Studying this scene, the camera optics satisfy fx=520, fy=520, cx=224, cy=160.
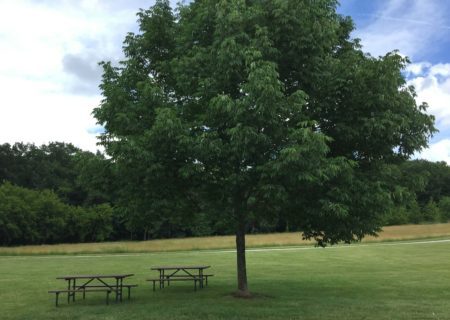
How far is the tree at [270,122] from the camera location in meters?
10.8

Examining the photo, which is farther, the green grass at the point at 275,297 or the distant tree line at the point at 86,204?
the distant tree line at the point at 86,204

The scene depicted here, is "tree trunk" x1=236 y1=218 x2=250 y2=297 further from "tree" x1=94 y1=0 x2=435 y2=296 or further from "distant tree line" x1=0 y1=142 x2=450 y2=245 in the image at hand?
"tree" x1=94 y1=0 x2=435 y2=296

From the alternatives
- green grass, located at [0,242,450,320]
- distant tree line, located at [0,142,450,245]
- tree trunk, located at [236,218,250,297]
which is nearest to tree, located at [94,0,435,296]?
distant tree line, located at [0,142,450,245]

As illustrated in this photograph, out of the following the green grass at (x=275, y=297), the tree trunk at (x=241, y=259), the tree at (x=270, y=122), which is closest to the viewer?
the tree at (x=270, y=122)

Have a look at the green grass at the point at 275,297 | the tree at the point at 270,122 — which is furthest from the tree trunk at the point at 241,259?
the tree at the point at 270,122

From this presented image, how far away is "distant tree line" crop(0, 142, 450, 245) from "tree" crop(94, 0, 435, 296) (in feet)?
2.44

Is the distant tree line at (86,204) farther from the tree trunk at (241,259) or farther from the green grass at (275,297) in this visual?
the green grass at (275,297)

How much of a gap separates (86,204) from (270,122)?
103651 mm

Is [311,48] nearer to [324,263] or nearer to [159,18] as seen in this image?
[159,18]

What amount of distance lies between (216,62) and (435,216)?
354 ft

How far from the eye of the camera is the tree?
35.3 ft

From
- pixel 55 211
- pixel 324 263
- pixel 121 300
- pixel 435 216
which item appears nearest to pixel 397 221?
pixel 435 216

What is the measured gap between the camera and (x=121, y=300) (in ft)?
56.0

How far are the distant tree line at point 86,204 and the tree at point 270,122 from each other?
2.44ft
